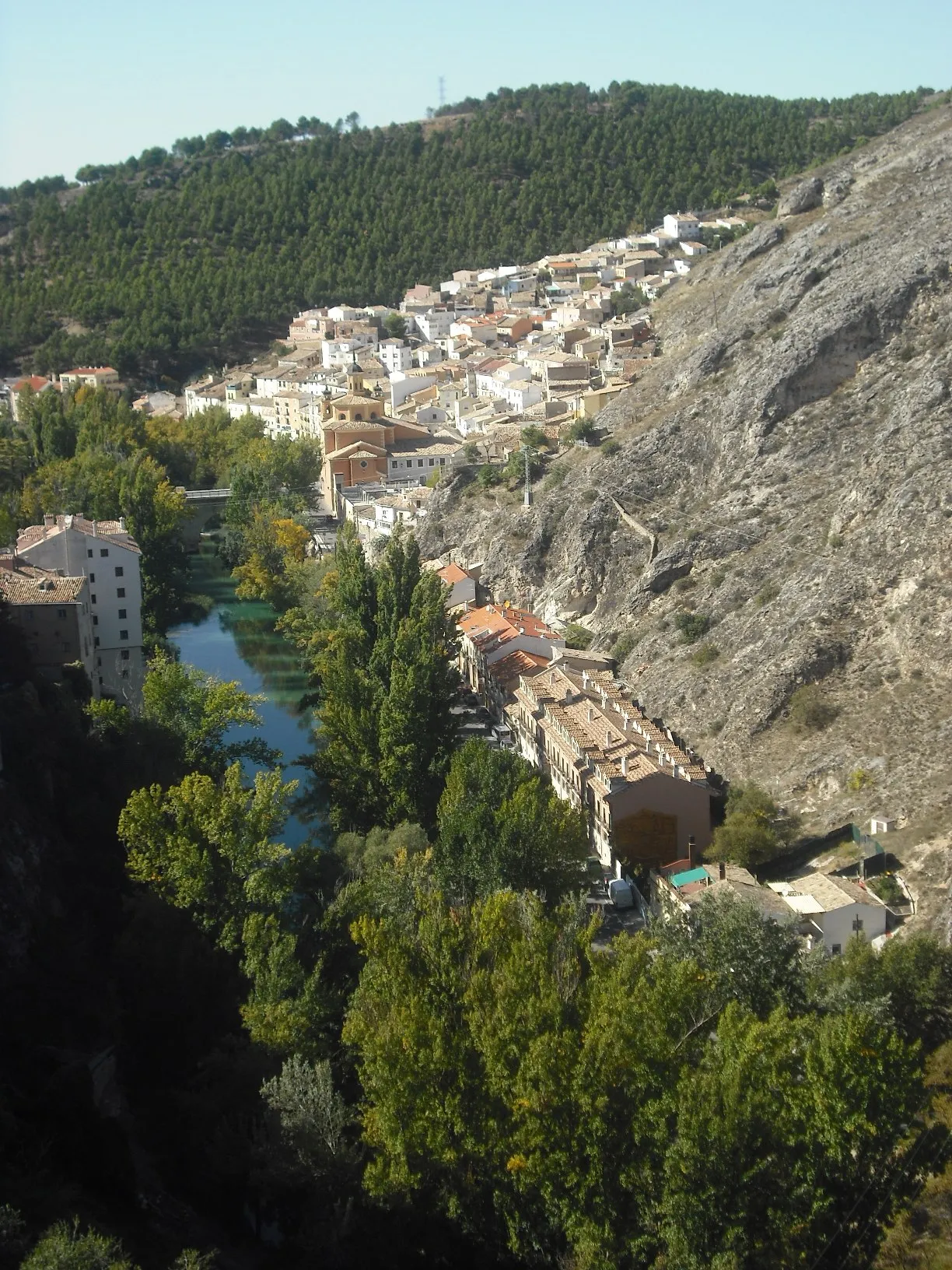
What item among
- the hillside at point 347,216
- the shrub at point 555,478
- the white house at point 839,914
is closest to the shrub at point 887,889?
the white house at point 839,914

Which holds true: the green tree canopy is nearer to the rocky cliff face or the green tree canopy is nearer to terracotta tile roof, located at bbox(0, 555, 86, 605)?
the rocky cliff face

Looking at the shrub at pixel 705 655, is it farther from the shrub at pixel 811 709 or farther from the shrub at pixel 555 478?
the shrub at pixel 555 478

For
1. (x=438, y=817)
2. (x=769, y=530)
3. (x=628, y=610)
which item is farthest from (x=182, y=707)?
(x=769, y=530)

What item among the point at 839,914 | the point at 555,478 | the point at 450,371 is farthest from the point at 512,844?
the point at 450,371

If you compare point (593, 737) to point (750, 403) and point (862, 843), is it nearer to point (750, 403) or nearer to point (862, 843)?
point (862, 843)

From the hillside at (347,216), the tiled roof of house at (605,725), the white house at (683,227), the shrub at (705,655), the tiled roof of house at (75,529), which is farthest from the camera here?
the hillside at (347,216)

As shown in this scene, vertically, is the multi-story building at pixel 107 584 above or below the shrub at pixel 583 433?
below

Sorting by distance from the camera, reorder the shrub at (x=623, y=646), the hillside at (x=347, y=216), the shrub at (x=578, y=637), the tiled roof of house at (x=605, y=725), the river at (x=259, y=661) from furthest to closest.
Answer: the hillside at (x=347, y=216) < the shrub at (x=578, y=637) < the shrub at (x=623, y=646) < the river at (x=259, y=661) < the tiled roof of house at (x=605, y=725)

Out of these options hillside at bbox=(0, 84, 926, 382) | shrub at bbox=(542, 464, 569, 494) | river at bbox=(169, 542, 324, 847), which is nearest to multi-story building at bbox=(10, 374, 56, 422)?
hillside at bbox=(0, 84, 926, 382)
